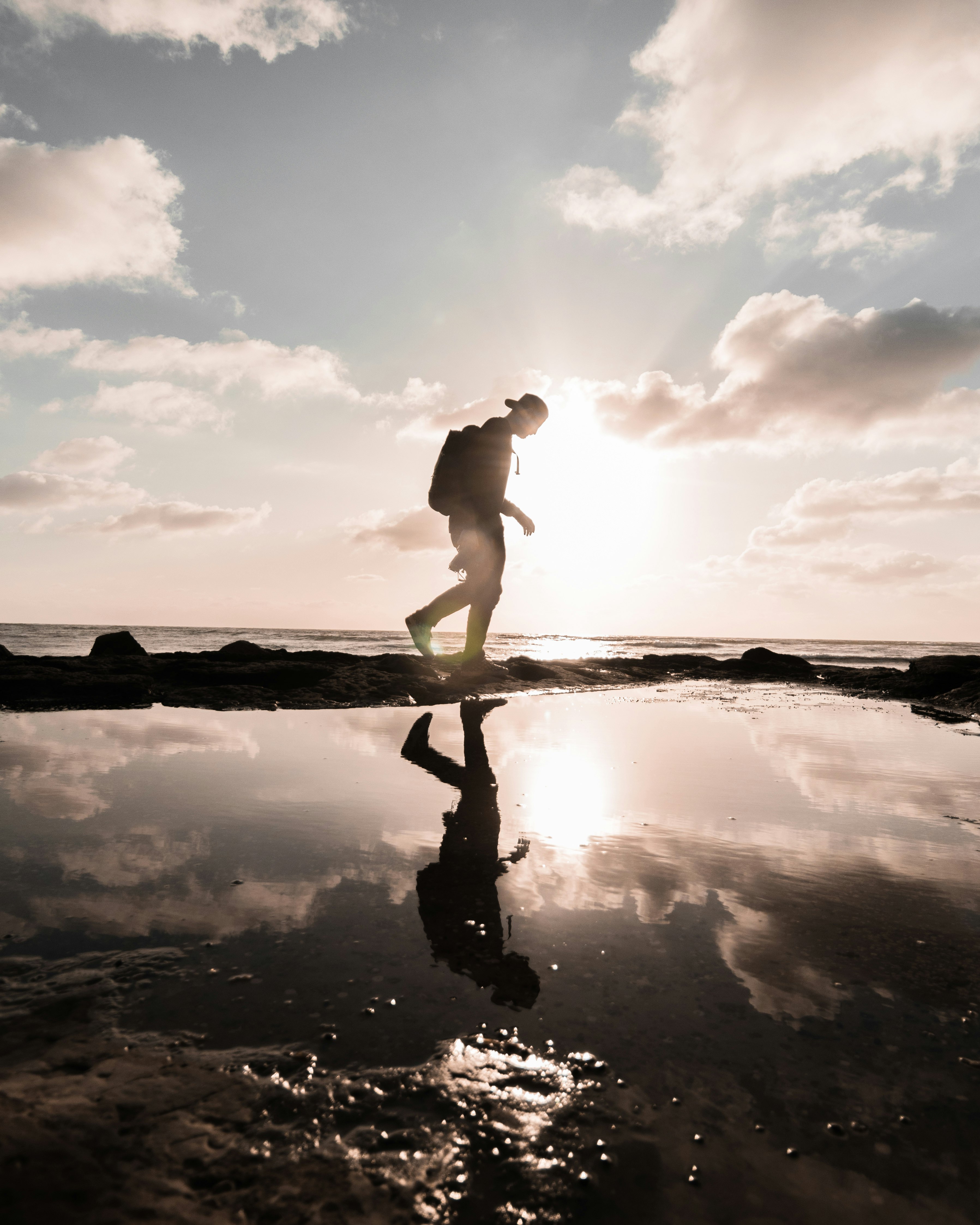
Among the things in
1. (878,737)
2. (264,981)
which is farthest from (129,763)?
(878,737)

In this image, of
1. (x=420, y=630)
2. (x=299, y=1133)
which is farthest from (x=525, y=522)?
(x=299, y=1133)

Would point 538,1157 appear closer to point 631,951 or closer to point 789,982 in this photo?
point 631,951

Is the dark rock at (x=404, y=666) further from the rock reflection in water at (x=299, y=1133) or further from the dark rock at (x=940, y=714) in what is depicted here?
the rock reflection in water at (x=299, y=1133)

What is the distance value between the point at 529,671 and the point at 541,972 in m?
7.83

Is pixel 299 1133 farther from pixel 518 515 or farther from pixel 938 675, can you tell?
pixel 938 675

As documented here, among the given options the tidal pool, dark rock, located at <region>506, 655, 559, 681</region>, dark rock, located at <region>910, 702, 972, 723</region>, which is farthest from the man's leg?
the tidal pool

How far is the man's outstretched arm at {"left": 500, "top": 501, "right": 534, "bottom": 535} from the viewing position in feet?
27.4

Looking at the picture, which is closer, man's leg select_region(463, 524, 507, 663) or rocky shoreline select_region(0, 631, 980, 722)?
rocky shoreline select_region(0, 631, 980, 722)

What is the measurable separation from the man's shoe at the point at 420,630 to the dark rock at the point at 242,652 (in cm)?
215

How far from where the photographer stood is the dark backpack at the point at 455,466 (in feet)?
26.2

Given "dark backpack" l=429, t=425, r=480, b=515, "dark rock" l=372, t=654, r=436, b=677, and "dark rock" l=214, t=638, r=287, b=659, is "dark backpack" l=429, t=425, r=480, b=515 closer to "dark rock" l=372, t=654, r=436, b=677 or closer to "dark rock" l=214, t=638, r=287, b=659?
"dark rock" l=372, t=654, r=436, b=677

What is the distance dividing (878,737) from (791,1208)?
16.2 ft

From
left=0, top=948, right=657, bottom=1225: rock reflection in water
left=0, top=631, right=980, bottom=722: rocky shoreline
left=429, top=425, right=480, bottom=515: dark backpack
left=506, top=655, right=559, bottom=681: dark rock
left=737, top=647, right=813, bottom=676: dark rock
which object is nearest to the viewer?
left=0, top=948, right=657, bottom=1225: rock reflection in water

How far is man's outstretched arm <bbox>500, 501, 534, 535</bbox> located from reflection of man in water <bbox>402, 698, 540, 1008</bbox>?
526 cm
